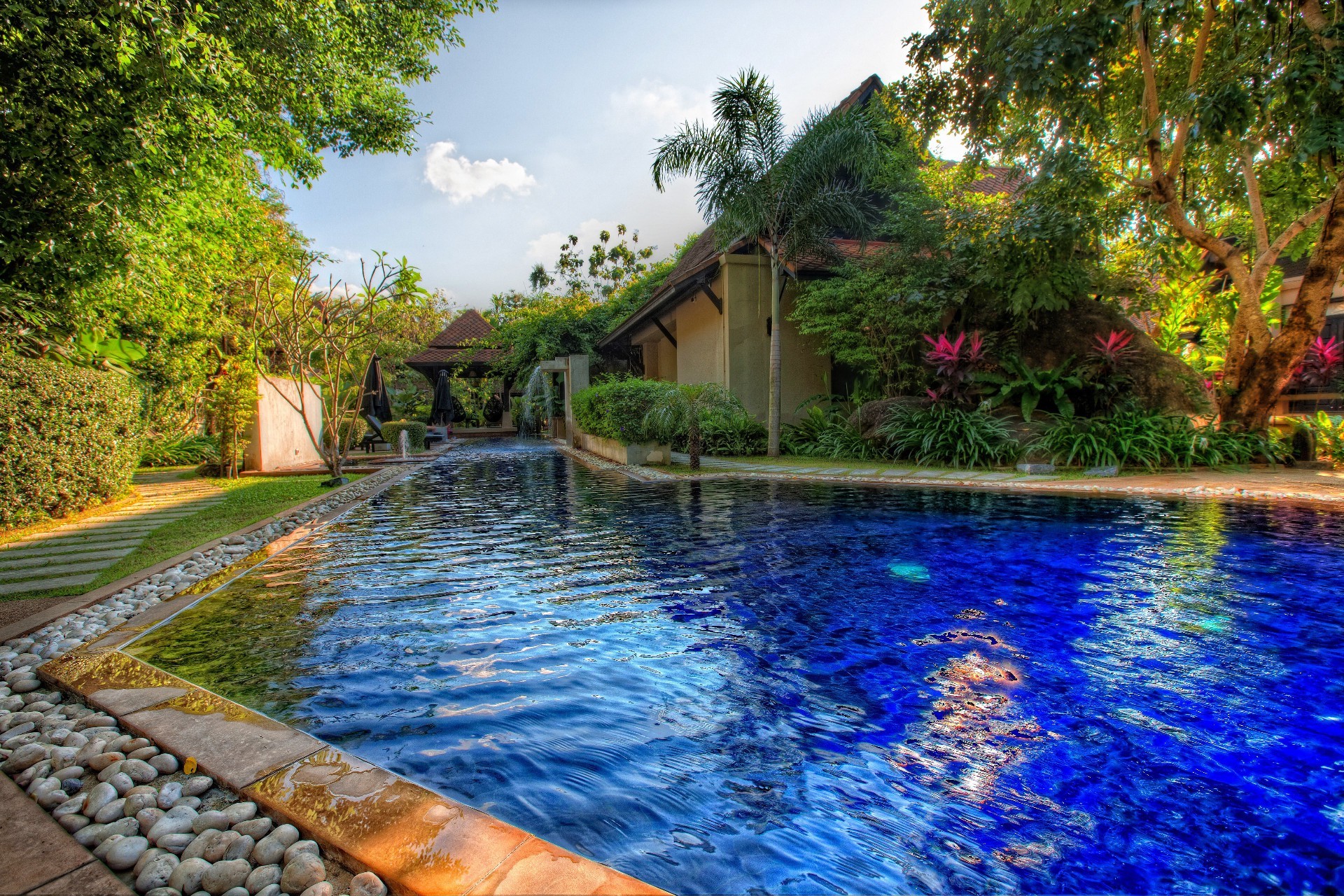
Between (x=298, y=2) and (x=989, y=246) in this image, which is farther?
(x=989, y=246)

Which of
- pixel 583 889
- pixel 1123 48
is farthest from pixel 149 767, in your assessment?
pixel 1123 48

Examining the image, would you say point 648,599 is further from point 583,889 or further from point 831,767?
point 583,889

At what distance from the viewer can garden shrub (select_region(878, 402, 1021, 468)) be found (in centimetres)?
947

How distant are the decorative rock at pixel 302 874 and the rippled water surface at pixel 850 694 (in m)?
0.46

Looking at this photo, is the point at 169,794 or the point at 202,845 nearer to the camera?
the point at 202,845

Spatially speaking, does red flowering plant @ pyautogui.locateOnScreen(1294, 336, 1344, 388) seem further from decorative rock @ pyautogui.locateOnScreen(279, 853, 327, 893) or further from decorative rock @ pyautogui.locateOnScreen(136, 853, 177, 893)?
decorative rock @ pyautogui.locateOnScreen(136, 853, 177, 893)

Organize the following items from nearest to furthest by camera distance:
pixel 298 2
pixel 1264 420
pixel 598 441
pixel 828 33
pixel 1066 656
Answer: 1. pixel 1066 656
2. pixel 298 2
3. pixel 1264 420
4. pixel 828 33
5. pixel 598 441

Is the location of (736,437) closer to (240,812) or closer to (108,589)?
(108,589)

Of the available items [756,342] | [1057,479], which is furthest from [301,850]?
[756,342]

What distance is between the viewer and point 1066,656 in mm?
2773

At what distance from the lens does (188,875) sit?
1416mm

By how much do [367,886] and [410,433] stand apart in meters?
17.1

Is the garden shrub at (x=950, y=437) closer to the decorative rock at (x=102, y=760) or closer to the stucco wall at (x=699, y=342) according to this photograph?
the stucco wall at (x=699, y=342)

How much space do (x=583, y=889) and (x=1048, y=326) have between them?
12588 millimetres
